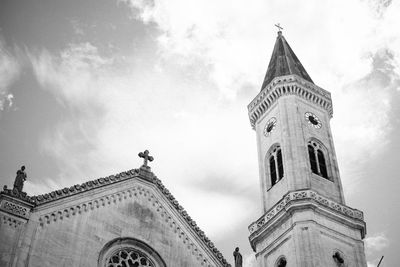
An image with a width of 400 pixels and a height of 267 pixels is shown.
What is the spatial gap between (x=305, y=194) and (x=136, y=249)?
463 inches

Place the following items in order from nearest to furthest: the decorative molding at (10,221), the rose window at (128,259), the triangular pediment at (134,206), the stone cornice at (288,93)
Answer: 1. the decorative molding at (10,221)
2. the rose window at (128,259)
3. the triangular pediment at (134,206)
4. the stone cornice at (288,93)

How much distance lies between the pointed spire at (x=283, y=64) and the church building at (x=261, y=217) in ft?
0.31

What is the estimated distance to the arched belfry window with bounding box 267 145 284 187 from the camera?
34.2 meters

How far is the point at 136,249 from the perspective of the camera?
22.0 m

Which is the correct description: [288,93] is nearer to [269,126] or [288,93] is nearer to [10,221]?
[269,126]

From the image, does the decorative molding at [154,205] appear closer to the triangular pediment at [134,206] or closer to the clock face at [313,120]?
the triangular pediment at [134,206]

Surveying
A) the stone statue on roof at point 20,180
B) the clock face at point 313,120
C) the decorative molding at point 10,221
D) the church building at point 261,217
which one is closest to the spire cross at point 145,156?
the church building at point 261,217

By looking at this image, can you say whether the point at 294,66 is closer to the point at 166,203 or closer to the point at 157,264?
the point at 166,203

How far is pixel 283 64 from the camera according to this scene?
40.7 meters

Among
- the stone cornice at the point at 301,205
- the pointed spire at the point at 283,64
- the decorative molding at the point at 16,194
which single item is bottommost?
the decorative molding at the point at 16,194

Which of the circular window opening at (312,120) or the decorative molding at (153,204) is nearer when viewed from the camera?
the decorative molding at (153,204)

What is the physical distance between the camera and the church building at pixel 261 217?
20.4m

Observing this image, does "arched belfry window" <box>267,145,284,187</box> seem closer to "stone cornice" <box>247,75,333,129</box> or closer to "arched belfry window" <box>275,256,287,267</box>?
"stone cornice" <box>247,75,333,129</box>

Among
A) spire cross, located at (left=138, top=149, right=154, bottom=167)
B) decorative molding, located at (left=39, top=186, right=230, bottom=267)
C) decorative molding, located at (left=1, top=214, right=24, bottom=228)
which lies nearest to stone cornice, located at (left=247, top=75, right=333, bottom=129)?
spire cross, located at (left=138, top=149, right=154, bottom=167)
